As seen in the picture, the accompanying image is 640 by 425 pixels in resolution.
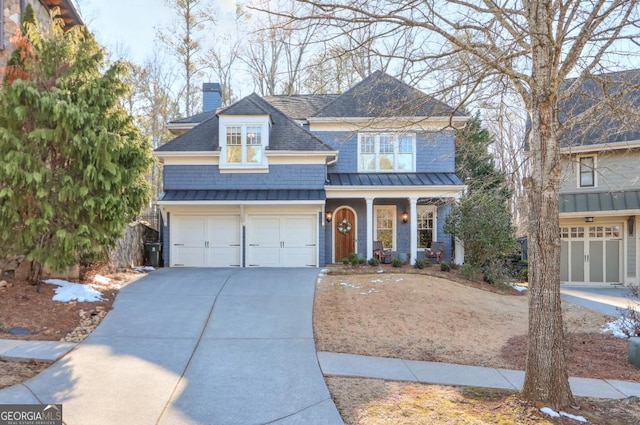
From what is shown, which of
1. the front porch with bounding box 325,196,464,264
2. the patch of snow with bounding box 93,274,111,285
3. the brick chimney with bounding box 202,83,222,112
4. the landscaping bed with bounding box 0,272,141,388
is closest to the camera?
the landscaping bed with bounding box 0,272,141,388

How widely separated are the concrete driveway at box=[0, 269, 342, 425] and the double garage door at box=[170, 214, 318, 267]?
518 centimetres

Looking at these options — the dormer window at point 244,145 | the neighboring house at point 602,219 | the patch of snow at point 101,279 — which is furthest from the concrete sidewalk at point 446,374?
the neighboring house at point 602,219

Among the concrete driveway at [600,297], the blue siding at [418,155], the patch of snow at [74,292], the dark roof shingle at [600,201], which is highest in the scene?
the blue siding at [418,155]

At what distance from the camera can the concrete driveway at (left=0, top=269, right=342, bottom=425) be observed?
436 centimetres

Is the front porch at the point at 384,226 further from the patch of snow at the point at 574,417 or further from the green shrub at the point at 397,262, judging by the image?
the patch of snow at the point at 574,417

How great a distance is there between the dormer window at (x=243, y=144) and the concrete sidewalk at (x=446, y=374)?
9.63 metres

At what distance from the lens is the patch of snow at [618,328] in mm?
7765

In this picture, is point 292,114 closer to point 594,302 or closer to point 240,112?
point 240,112

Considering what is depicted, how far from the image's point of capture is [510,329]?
8398 mm

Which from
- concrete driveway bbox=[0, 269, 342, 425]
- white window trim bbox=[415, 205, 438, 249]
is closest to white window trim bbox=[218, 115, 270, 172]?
concrete driveway bbox=[0, 269, 342, 425]

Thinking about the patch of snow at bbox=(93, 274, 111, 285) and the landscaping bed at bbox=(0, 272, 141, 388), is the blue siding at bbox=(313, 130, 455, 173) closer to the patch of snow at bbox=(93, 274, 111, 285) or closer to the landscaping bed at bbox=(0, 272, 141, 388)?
the patch of snow at bbox=(93, 274, 111, 285)

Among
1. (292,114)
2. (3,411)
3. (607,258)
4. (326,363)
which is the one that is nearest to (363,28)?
(326,363)

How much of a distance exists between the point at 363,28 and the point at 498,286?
34.0 feet

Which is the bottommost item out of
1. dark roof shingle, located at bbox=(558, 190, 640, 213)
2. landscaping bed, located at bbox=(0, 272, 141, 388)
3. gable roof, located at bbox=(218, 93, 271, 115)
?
landscaping bed, located at bbox=(0, 272, 141, 388)
